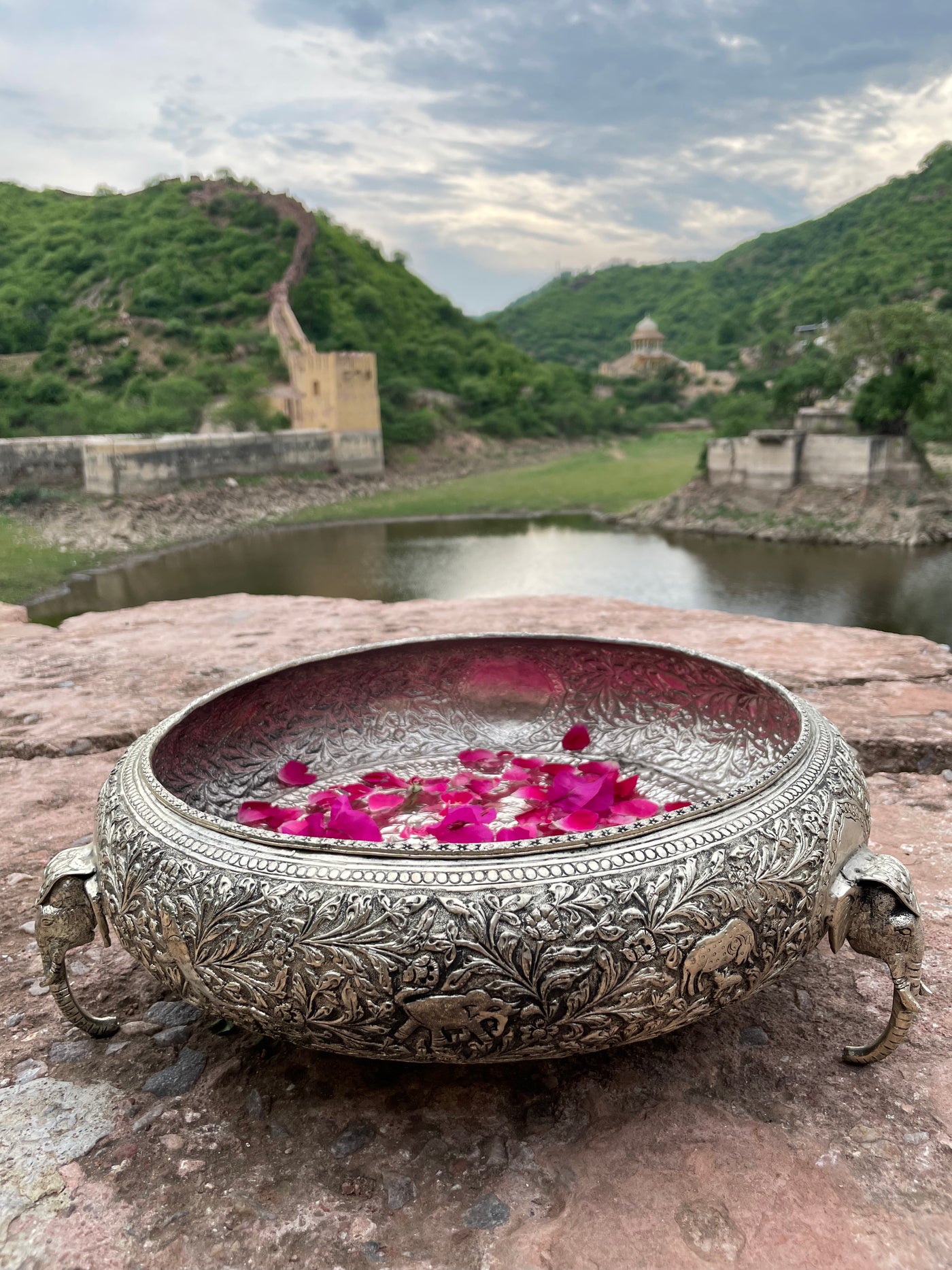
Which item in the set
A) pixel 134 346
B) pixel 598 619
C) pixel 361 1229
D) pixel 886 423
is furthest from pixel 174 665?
pixel 134 346

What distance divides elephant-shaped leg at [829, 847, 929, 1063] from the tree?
1844cm

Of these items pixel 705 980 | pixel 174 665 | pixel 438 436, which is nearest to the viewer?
pixel 705 980

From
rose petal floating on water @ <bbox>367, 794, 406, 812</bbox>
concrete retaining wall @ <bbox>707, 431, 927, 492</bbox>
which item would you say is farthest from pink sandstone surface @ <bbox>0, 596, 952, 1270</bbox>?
concrete retaining wall @ <bbox>707, 431, 927, 492</bbox>

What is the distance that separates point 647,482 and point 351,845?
73.3 feet

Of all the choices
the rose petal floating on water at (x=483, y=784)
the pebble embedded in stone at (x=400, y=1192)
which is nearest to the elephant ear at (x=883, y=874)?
the pebble embedded in stone at (x=400, y=1192)

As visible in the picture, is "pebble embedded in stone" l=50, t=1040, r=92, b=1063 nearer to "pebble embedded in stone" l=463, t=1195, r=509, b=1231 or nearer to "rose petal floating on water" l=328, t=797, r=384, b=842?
"rose petal floating on water" l=328, t=797, r=384, b=842

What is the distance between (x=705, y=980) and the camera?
1.32m

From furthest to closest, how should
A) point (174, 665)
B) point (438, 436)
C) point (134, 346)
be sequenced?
1. point (134, 346)
2. point (438, 436)
3. point (174, 665)

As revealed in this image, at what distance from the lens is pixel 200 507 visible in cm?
1747

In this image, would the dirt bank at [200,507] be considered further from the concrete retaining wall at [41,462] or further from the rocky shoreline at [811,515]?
the rocky shoreline at [811,515]

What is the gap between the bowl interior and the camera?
87.8 inches

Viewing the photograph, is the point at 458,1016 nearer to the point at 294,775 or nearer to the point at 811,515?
the point at 294,775

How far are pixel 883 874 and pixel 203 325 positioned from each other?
3400cm

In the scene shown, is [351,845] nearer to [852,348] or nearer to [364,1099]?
[364,1099]
